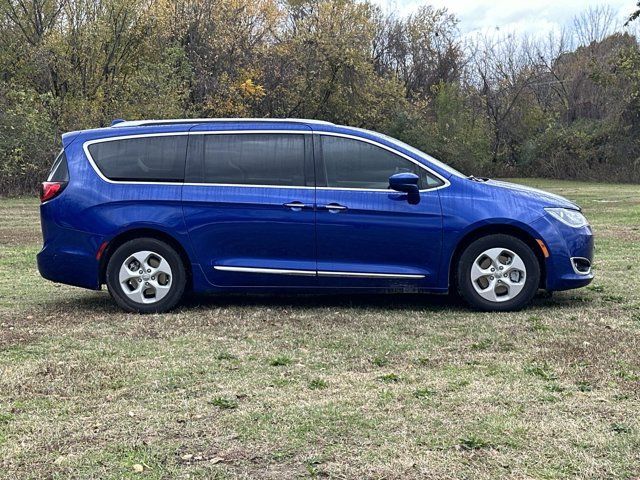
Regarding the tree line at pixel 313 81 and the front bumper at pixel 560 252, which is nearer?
the front bumper at pixel 560 252

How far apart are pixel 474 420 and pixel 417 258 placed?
119 inches

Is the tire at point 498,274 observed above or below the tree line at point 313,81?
below

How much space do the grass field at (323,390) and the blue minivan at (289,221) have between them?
1.11ft

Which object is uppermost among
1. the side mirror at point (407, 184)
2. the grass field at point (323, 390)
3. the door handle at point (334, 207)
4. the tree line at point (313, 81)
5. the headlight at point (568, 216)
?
the tree line at point (313, 81)

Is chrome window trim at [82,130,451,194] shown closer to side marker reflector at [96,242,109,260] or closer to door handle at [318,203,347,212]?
door handle at [318,203,347,212]

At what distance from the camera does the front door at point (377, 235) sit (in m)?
6.89

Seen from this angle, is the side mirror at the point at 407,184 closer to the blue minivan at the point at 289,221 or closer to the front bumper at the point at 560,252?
the blue minivan at the point at 289,221

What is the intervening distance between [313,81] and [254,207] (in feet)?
112

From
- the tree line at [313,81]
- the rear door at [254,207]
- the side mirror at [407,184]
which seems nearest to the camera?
the side mirror at [407,184]

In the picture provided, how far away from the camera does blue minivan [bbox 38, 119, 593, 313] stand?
22.6 feet

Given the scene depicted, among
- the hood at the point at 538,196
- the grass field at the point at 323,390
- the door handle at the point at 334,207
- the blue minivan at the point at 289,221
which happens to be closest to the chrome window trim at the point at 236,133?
the blue minivan at the point at 289,221

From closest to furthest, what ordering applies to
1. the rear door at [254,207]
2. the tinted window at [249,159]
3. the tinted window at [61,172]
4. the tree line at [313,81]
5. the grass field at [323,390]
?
the grass field at [323,390], the rear door at [254,207], the tinted window at [249,159], the tinted window at [61,172], the tree line at [313,81]

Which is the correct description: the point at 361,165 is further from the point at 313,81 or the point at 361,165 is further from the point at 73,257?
the point at 313,81

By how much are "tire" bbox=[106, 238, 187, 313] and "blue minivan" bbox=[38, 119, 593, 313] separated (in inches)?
0.4
